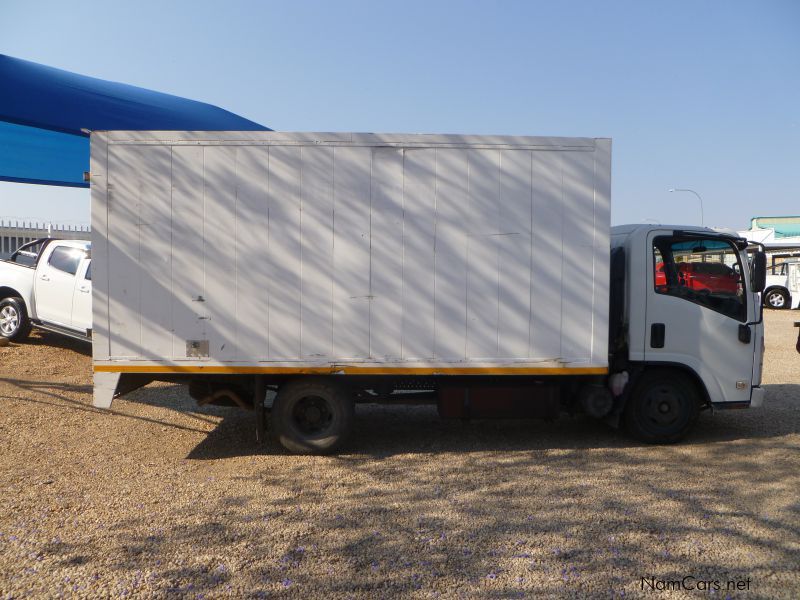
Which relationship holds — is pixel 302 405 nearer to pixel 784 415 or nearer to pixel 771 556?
pixel 771 556

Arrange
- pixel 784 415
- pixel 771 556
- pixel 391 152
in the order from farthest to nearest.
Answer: pixel 784 415, pixel 391 152, pixel 771 556

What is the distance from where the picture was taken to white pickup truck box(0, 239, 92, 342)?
32.4 ft

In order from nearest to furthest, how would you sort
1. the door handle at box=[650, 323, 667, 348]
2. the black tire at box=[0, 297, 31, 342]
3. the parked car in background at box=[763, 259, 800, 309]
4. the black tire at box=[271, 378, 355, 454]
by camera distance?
the black tire at box=[271, 378, 355, 454] → the door handle at box=[650, 323, 667, 348] → the black tire at box=[0, 297, 31, 342] → the parked car in background at box=[763, 259, 800, 309]

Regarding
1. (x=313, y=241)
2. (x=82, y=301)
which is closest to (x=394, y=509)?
(x=313, y=241)

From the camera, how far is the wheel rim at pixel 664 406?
615 cm

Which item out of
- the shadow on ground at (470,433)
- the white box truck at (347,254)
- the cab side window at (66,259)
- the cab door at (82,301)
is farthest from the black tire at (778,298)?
the cab side window at (66,259)

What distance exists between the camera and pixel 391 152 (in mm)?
5543

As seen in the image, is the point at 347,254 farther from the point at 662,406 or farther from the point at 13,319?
the point at 13,319

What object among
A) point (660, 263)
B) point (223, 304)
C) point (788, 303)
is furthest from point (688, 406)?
point (788, 303)

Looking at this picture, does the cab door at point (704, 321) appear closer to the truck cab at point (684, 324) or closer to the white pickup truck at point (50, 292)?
the truck cab at point (684, 324)

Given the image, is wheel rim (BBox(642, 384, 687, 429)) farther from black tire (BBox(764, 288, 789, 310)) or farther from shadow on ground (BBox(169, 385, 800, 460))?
black tire (BBox(764, 288, 789, 310))

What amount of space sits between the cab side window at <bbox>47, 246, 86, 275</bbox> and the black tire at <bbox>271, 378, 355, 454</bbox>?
20.9 ft

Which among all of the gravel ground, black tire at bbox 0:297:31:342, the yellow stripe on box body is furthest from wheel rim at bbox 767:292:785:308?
black tire at bbox 0:297:31:342

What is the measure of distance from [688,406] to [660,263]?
4.98 feet
